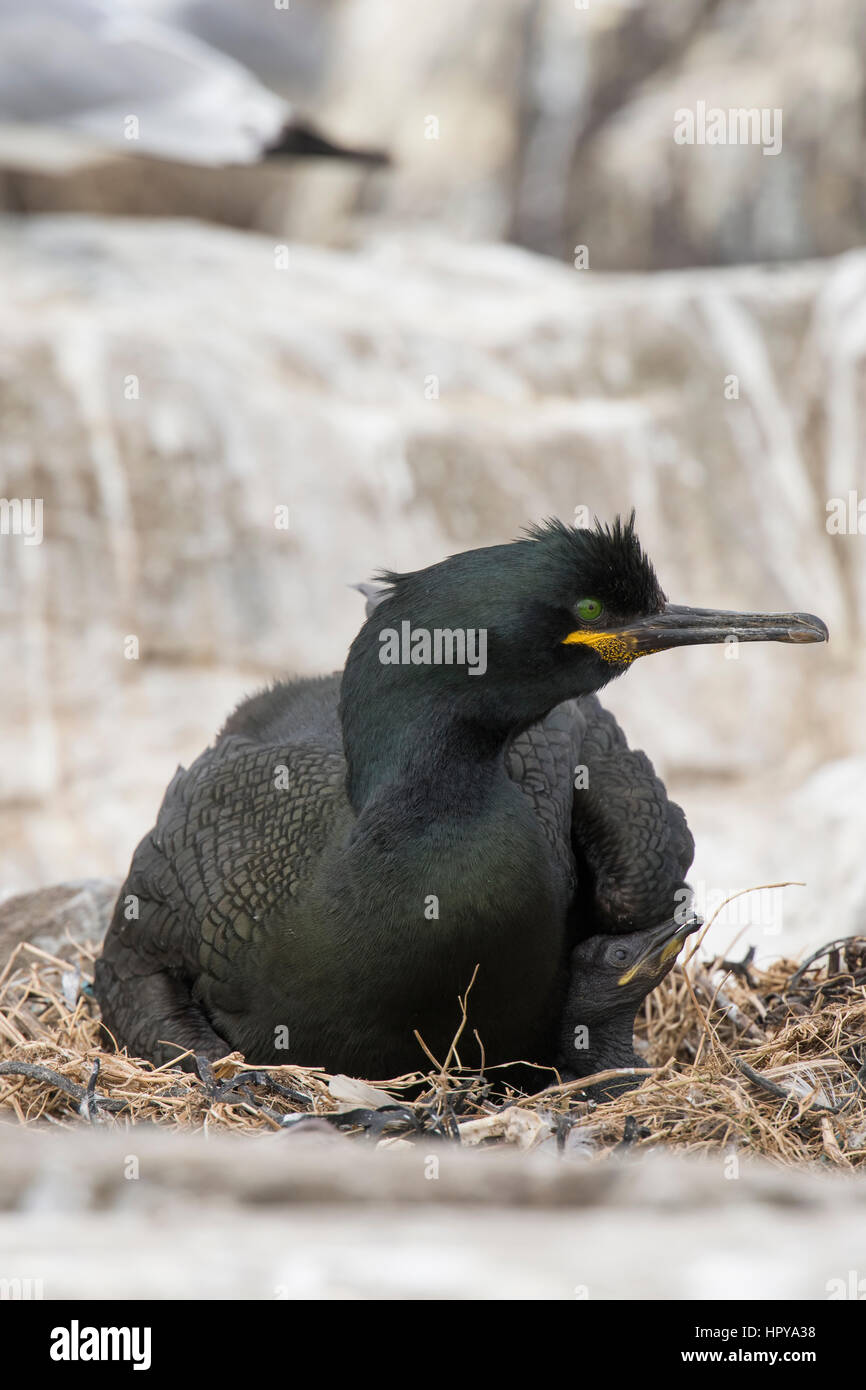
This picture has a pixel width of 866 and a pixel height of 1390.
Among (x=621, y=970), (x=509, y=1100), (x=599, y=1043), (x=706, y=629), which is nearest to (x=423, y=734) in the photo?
(x=706, y=629)

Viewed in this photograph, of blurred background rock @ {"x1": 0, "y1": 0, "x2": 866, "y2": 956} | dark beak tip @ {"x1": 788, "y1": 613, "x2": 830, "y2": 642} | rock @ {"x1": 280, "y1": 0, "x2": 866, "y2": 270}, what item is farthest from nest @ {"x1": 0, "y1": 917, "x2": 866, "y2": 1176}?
rock @ {"x1": 280, "y1": 0, "x2": 866, "y2": 270}

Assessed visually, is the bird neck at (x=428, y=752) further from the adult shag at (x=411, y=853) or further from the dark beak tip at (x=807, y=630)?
the dark beak tip at (x=807, y=630)

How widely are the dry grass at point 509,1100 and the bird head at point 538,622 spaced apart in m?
0.72

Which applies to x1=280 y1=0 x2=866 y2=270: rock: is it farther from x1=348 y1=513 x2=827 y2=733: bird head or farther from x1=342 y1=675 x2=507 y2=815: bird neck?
x1=342 y1=675 x2=507 y2=815: bird neck

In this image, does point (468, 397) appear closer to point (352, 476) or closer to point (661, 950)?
point (352, 476)

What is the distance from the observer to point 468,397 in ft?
31.6

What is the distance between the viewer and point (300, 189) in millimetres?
11742

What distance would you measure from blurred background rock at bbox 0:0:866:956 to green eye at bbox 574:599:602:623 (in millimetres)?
3955

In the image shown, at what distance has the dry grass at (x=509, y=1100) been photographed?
10.0 feet

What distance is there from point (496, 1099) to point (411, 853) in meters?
0.70

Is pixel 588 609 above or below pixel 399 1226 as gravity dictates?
above

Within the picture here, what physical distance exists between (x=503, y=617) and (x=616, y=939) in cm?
115

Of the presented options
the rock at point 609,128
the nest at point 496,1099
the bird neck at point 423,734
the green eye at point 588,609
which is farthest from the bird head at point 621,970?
the rock at point 609,128
